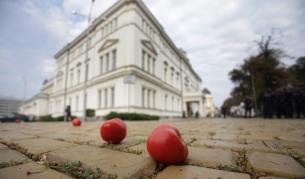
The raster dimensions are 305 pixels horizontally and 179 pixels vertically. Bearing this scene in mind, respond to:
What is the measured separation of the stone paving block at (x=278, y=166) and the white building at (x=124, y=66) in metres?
15.6

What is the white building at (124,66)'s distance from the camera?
20.8 metres

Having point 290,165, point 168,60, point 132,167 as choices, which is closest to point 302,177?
point 290,165

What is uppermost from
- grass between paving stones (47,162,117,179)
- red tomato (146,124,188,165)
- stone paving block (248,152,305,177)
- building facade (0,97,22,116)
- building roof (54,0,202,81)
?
building roof (54,0,202,81)

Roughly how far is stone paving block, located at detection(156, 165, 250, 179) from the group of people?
16.8 m

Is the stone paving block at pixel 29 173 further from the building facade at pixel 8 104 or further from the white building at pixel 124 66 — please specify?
the building facade at pixel 8 104

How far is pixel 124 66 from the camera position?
20766 millimetres

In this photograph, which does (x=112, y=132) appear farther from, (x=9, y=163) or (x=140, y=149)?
(x=9, y=163)

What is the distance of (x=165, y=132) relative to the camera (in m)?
1.38

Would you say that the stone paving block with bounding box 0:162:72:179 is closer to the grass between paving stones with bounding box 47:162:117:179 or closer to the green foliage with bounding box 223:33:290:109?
the grass between paving stones with bounding box 47:162:117:179

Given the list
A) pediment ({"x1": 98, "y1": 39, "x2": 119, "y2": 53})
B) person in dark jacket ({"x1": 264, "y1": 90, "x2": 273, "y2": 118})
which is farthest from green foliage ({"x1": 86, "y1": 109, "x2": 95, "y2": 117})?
person in dark jacket ({"x1": 264, "y1": 90, "x2": 273, "y2": 118})

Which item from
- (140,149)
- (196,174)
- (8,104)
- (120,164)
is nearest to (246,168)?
(196,174)

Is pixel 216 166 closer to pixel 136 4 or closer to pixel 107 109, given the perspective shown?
pixel 107 109

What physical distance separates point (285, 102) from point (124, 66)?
51.4 ft

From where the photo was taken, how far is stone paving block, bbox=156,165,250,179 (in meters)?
1.10
